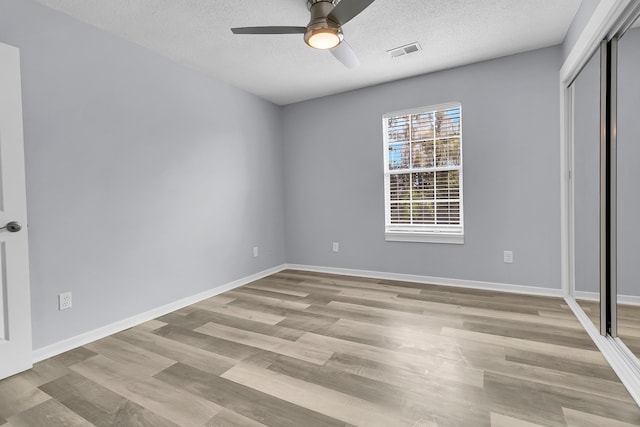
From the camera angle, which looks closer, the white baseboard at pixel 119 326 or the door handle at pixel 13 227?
the door handle at pixel 13 227

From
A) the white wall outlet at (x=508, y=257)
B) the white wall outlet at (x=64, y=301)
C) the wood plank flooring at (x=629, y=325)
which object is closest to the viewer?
the wood plank flooring at (x=629, y=325)

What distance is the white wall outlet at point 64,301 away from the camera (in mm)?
2217

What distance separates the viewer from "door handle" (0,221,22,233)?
188 cm

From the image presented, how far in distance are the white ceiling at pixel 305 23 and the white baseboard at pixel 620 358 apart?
240 cm

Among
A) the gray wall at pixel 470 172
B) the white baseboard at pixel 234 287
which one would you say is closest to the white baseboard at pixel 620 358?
the white baseboard at pixel 234 287

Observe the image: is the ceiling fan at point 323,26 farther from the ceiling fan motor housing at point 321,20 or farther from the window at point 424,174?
the window at point 424,174

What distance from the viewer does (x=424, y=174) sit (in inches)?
145

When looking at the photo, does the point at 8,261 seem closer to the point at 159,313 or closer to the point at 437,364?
the point at 159,313

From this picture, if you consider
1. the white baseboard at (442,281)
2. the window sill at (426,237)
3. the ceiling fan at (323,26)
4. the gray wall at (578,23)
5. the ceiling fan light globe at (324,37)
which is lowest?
the white baseboard at (442,281)

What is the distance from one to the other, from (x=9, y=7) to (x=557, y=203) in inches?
181

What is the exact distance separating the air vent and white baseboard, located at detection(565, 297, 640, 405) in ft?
8.83

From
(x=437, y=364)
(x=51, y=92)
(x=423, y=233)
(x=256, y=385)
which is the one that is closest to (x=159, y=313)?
(x=256, y=385)

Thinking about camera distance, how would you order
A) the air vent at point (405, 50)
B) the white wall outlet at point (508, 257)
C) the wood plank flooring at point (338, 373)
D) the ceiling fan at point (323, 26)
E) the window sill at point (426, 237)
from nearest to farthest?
the wood plank flooring at point (338, 373)
the ceiling fan at point (323, 26)
the air vent at point (405, 50)
the white wall outlet at point (508, 257)
the window sill at point (426, 237)

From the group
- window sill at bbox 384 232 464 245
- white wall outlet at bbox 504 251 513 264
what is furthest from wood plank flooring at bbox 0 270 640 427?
window sill at bbox 384 232 464 245
